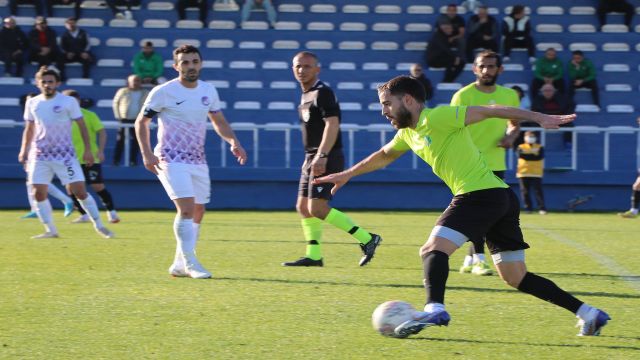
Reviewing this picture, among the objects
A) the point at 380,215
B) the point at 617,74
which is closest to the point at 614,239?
the point at 380,215

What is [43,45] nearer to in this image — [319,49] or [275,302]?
[319,49]

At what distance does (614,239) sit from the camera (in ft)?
46.5

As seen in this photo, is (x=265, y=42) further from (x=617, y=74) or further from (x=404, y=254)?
(x=404, y=254)

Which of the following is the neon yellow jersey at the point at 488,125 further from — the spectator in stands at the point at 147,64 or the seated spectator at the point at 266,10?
the seated spectator at the point at 266,10

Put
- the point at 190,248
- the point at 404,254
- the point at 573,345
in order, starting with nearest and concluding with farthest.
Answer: the point at 573,345 < the point at 190,248 < the point at 404,254

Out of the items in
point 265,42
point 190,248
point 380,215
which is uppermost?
point 265,42

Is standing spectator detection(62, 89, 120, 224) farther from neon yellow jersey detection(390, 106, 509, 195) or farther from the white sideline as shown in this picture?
neon yellow jersey detection(390, 106, 509, 195)

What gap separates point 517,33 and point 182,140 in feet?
52.3

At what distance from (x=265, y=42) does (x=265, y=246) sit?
497 inches

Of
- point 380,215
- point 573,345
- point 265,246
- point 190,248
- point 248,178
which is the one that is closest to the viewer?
point 573,345

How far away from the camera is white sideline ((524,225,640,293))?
31.2ft

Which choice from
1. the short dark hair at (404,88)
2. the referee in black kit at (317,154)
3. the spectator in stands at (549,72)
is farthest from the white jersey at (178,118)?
the spectator in stands at (549,72)

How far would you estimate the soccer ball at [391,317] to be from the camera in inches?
251

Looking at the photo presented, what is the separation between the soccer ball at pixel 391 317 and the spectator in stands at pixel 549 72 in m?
17.1
